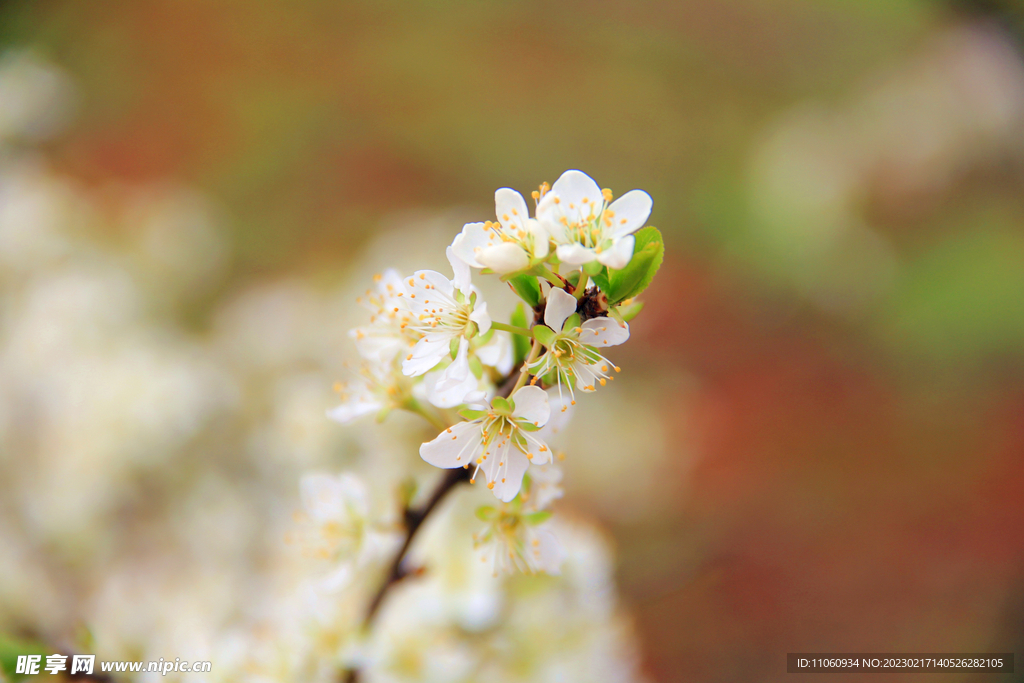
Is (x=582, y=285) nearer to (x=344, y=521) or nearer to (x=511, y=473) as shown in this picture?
(x=511, y=473)

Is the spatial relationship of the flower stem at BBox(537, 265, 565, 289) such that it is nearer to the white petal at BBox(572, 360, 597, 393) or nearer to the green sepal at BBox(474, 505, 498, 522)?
the white petal at BBox(572, 360, 597, 393)

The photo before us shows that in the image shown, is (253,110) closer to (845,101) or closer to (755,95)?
(755,95)

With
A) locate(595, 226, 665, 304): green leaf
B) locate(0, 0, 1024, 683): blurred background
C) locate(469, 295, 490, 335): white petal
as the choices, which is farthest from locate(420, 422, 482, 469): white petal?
locate(0, 0, 1024, 683): blurred background

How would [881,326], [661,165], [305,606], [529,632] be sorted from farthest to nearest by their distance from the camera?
1. [661,165]
2. [881,326]
3. [529,632]
4. [305,606]

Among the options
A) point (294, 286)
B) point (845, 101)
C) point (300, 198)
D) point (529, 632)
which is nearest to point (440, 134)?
point (300, 198)

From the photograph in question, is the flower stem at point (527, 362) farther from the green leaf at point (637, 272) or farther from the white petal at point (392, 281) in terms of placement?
the white petal at point (392, 281)

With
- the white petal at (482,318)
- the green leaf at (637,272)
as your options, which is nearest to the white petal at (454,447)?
the white petal at (482,318)
